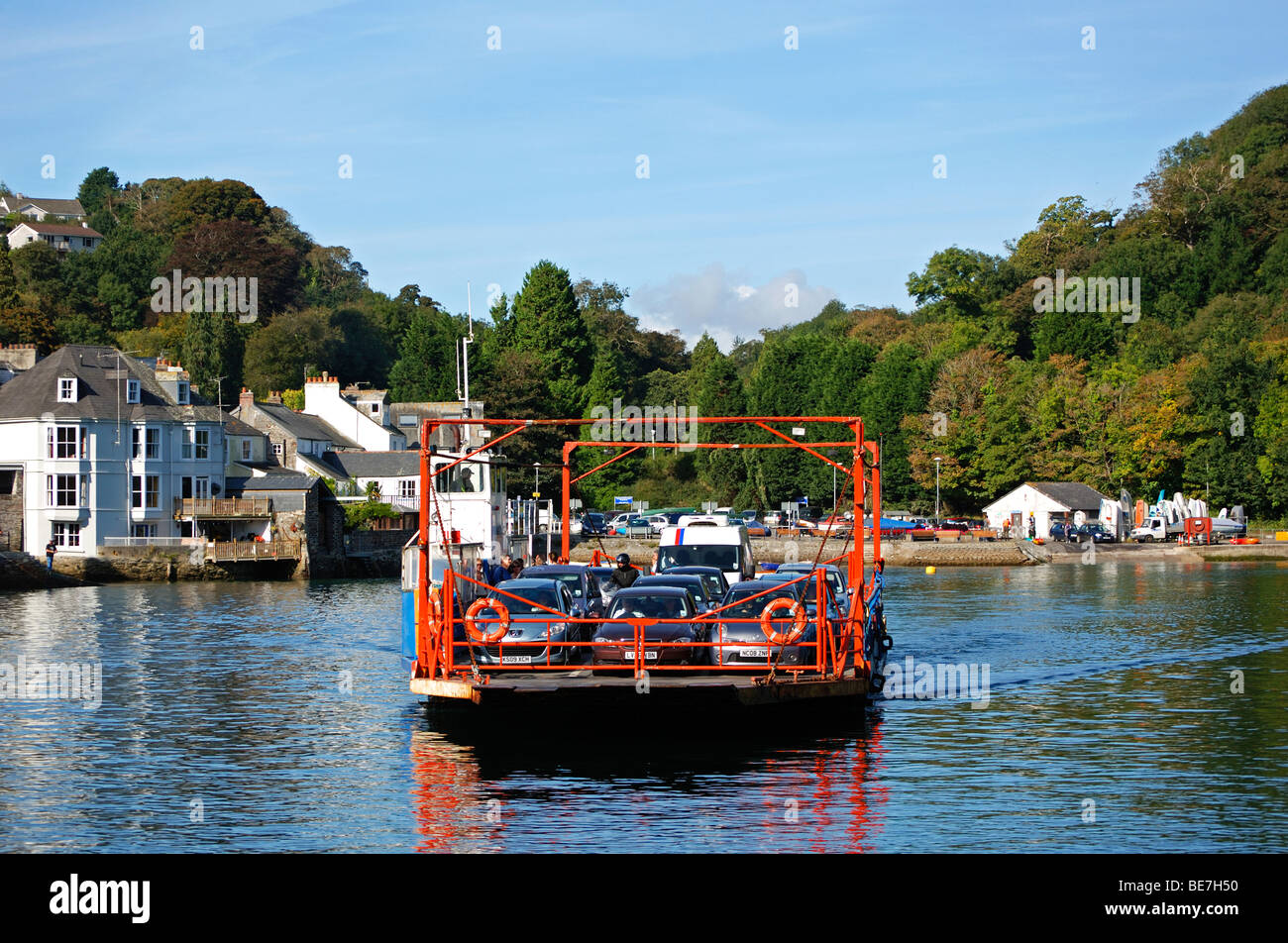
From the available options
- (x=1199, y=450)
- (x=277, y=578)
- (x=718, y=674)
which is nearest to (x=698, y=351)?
(x=1199, y=450)

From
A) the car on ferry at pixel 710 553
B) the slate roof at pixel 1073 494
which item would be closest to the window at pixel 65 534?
the car on ferry at pixel 710 553

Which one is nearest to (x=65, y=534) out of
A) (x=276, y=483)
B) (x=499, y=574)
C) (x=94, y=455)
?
(x=94, y=455)

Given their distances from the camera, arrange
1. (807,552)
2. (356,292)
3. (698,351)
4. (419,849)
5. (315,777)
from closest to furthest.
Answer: (419,849), (315,777), (807,552), (698,351), (356,292)

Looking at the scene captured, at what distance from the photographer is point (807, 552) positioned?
93188 mm

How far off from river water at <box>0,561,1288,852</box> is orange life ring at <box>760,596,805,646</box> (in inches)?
78.1

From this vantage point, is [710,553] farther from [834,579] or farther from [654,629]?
[654,629]

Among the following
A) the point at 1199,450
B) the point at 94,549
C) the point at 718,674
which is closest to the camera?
the point at 718,674

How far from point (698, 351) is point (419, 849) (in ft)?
446

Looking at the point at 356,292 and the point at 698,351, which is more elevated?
the point at 356,292

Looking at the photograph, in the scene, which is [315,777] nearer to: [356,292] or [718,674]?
[718,674]

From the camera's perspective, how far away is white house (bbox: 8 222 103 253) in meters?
177

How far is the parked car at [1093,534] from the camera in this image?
100m

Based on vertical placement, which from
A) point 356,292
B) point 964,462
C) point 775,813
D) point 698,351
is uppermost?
point 356,292

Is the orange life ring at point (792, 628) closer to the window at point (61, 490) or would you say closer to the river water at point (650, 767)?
the river water at point (650, 767)
